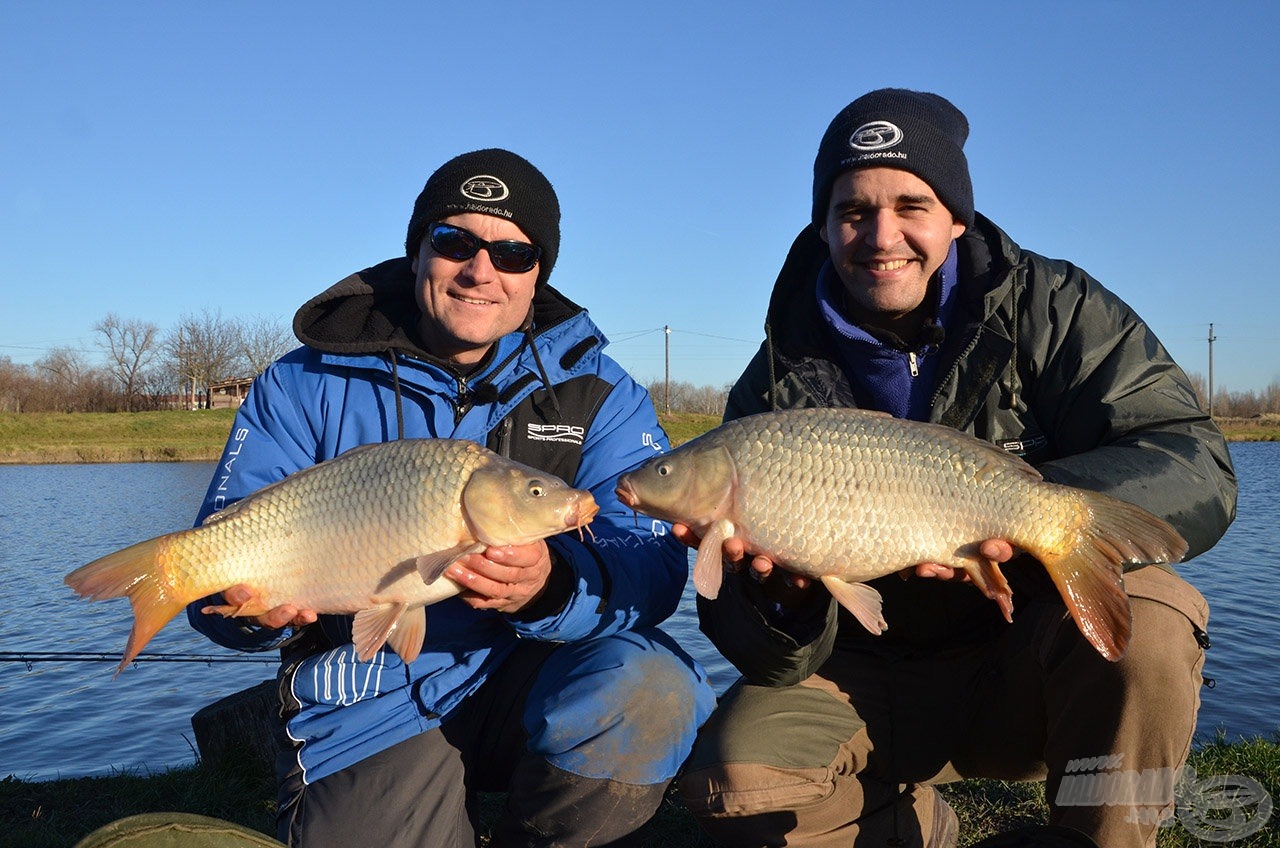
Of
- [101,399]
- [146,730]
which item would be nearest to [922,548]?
[146,730]

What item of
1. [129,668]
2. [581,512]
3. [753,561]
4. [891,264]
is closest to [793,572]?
[753,561]

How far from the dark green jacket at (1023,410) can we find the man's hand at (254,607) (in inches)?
40.0

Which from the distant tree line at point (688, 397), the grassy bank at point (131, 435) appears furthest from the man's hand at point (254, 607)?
the distant tree line at point (688, 397)

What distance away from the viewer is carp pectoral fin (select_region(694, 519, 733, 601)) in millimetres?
2318

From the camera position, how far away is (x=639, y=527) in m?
2.76

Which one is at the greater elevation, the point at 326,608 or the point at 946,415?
the point at 946,415

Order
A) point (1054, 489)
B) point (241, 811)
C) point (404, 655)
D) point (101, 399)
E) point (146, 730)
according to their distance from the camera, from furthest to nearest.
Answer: point (101, 399) → point (146, 730) → point (241, 811) → point (404, 655) → point (1054, 489)

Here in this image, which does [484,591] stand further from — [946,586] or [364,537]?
[946,586]

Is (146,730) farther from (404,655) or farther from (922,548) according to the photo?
(922,548)

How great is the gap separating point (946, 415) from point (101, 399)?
55.3 metres

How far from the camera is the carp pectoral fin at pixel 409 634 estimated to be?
242 centimetres

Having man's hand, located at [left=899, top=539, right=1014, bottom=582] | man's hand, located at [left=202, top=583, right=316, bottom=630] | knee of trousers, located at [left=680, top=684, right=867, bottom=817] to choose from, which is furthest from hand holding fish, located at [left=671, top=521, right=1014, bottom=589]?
man's hand, located at [left=202, top=583, right=316, bottom=630]

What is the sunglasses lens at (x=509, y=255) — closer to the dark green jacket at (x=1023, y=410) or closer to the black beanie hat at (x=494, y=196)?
the black beanie hat at (x=494, y=196)

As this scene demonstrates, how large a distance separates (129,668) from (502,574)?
567cm
